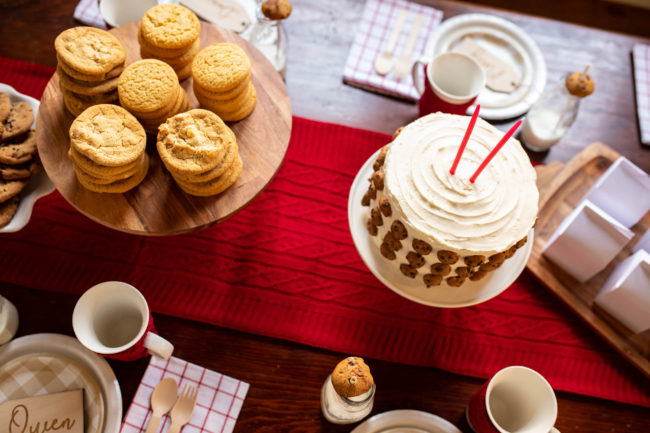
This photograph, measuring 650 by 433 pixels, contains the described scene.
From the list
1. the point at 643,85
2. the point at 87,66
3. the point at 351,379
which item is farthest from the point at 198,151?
the point at 643,85

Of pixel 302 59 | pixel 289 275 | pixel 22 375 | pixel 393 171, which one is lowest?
pixel 22 375

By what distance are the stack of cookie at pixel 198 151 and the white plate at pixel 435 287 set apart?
0.29 metres

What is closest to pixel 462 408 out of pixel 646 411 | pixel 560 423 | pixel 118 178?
pixel 560 423

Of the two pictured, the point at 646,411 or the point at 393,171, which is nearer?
the point at 393,171

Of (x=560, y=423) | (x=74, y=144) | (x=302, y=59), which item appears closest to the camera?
(x=74, y=144)

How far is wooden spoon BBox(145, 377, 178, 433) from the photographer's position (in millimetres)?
1025

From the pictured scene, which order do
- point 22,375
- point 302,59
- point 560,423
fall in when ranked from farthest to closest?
1. point 302,59
2. point 560,423
3. point 22,375

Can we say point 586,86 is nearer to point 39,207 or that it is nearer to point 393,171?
point 393,171

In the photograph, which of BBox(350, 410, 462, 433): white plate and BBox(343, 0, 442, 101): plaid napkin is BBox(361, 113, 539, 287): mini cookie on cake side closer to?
BBox(350, 410, 462, 433): white plate

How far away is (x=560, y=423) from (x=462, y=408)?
0.71 ft

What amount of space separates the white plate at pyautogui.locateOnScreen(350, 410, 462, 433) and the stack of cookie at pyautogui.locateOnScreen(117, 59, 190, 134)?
72 cm

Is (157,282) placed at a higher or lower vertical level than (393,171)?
lower

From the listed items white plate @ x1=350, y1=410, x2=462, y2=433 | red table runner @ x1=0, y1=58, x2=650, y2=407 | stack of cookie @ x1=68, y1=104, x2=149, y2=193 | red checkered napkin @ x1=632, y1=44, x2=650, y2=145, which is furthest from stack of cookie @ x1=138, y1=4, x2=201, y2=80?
red checkered napkin @ x1=632, y1=44, x2=650, y2=145

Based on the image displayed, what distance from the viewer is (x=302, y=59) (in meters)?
1.44
